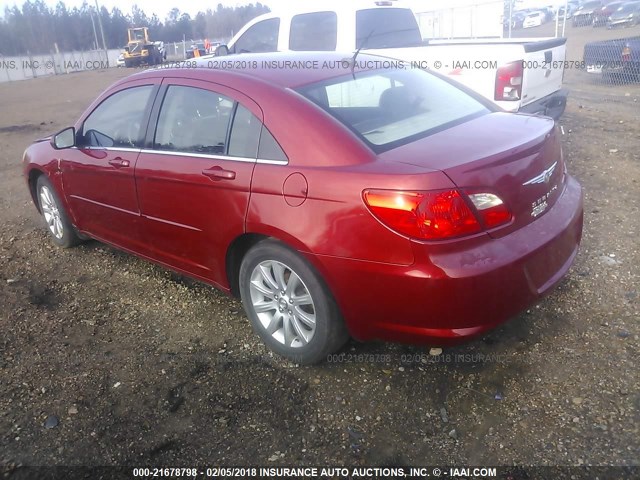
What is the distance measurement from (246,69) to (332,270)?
1.51m

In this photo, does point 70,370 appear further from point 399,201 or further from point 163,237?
point 399,201

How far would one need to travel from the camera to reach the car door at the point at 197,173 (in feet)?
10.0

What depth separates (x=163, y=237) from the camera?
12.1 feet

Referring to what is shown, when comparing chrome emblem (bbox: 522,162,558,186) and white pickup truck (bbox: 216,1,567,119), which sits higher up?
white pickup truck (bbox: 216,1,567,119)

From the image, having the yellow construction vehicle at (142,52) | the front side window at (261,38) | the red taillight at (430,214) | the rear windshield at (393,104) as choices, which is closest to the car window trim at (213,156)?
the rear windshield at (393,104)

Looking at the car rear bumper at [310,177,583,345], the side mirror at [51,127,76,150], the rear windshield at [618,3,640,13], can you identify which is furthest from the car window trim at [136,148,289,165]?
the rear windshield at [618,3,640,13]

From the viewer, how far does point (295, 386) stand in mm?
2959

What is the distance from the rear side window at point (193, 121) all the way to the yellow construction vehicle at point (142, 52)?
43502mm

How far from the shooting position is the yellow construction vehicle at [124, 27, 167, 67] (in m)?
43.1

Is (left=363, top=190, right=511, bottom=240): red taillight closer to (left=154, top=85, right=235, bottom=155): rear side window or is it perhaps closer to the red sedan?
the red sedan

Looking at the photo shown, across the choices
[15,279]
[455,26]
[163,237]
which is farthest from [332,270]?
[455,26]

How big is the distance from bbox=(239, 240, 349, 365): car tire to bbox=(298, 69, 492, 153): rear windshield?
0.76 metres

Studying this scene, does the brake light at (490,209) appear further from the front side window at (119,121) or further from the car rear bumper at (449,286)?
the front side window at (119,121)

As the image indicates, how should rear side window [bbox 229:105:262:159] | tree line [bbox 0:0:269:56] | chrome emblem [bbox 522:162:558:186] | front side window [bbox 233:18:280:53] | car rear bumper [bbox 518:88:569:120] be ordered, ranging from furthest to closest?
tree line [bbox 0:0:269:56] < front side window [bbox 233:18:280:53] < car rear bumper [bbox 518:88:569:120] < rear side window [bbox 229:105:262:159] < chrome emblem [bbox 522:162:558:186]
